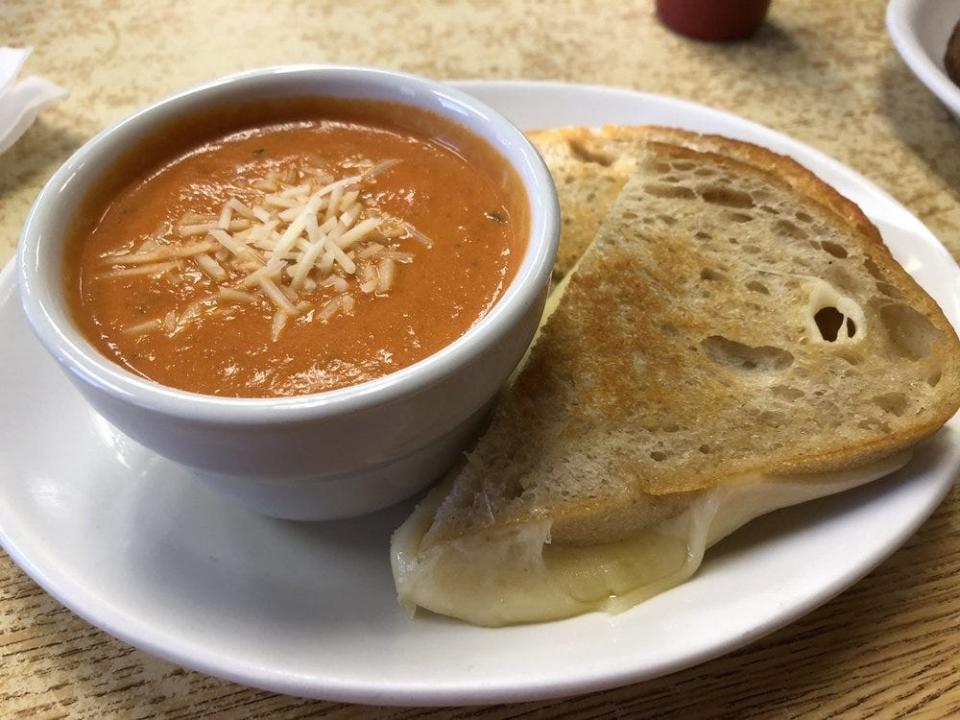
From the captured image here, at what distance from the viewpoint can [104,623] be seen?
1209 millimetres

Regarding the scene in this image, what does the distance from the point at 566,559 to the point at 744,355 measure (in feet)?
1.80

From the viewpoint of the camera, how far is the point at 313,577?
138 centimetres

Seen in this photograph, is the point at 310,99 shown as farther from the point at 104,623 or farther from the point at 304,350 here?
the point at 104,623

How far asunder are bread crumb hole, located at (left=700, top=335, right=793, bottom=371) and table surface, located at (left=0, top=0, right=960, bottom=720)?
1.26ft

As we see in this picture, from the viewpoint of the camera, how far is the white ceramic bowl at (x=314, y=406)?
1164mm

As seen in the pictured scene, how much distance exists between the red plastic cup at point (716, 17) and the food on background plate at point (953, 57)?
0.64 m

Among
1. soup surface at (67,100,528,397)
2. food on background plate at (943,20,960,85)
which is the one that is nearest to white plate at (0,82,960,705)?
soup surface at (67,100,528,397)

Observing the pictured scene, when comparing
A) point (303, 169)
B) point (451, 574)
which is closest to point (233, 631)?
point (451, 574)

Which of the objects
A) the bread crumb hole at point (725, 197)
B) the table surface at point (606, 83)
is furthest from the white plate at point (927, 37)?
the bread crumb hole at point (725, 197)

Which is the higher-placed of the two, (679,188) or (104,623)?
(679,188)

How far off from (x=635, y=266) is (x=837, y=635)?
0.76 m

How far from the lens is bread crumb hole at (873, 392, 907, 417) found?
4.86 ft

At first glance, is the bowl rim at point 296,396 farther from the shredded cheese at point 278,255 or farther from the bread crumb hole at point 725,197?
the bread crumb hole at point 725,197

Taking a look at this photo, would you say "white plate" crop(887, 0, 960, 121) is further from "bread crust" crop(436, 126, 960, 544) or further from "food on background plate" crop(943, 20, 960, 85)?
"bread crust" crop(436, 126, 960, 544)
